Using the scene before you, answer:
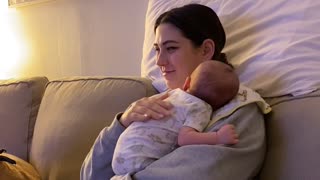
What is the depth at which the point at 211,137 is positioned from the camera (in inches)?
40.9

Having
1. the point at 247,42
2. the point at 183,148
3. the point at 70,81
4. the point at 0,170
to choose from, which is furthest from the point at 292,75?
the point at 0,170

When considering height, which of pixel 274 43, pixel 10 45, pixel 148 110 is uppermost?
pixel 274 43

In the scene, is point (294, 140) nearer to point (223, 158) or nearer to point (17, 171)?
point (223, 158)

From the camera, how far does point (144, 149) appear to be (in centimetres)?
109

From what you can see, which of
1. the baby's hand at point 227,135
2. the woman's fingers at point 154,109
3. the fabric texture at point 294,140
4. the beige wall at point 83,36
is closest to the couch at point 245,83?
the fabric texture at point 294,140

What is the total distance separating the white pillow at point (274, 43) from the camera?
49.3 inches

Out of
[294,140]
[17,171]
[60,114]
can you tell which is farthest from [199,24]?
[17,171]

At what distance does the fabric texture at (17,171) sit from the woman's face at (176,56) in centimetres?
58

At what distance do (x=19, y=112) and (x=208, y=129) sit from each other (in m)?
0.95

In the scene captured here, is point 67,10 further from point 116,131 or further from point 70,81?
point 116,131

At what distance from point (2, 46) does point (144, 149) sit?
1.91m

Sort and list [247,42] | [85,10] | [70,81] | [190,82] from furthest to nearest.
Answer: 1. [85,10]
2. [70,81]
3. [247,42]
4. [190,82]

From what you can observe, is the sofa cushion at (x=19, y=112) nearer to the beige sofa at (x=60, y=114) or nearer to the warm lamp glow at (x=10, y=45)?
the beige sofa at (x=60, y=114)

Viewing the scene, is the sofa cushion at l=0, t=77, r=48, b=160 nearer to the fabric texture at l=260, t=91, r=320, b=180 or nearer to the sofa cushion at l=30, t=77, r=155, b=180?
the sofa cushion at l=30, t=77, r=155, b=180
